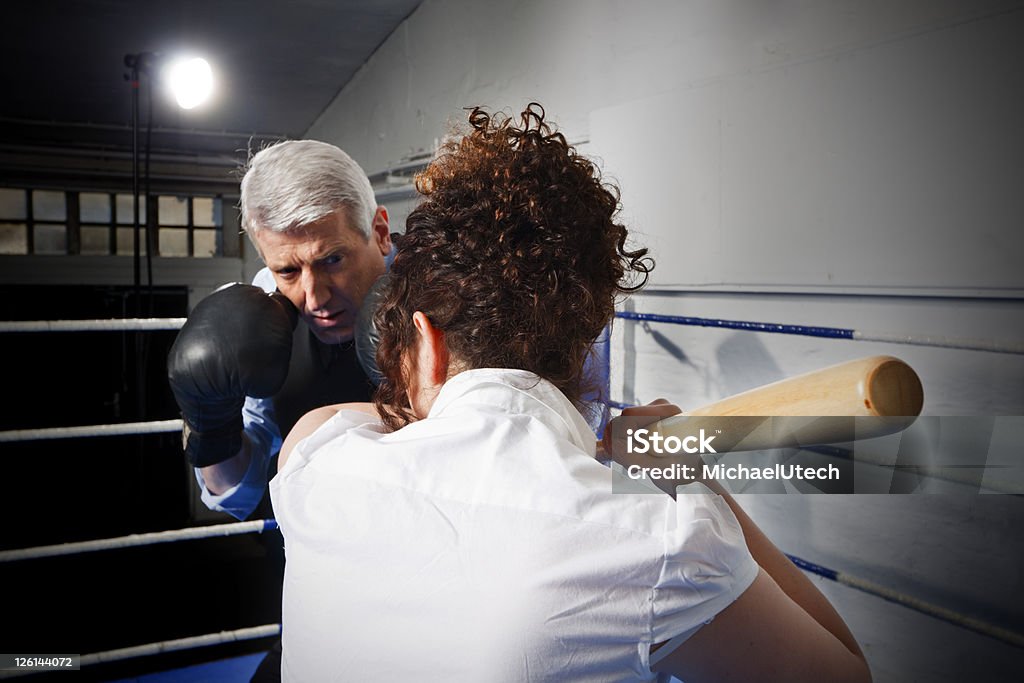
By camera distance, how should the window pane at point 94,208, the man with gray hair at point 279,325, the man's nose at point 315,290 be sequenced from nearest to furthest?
the man with gray hair at point 279,325 → the man's nose at point 315,290 → the window pane at point 94,208

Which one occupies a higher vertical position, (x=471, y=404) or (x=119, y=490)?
(x=471, y=404)

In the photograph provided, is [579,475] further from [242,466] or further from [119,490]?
[119,490]

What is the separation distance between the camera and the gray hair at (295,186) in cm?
143

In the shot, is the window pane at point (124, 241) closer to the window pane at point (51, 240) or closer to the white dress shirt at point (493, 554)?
the window pane at point (51, 240)

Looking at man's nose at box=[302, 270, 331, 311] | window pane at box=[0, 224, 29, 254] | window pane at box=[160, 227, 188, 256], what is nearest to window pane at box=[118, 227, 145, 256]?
window pane at box=[160, 227, 188, 256]

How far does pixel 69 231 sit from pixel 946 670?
6.70 meters

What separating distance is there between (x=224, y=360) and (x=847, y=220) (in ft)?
4.91

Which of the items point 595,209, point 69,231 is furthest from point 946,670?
point 69,231

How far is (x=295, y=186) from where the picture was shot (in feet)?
4.67

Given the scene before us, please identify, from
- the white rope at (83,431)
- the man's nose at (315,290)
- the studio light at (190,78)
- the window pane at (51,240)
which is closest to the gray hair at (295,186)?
the man's nose at (315,290)

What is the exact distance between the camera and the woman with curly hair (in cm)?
54

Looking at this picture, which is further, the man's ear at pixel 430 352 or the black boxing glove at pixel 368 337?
the black boxing glove at pixel 368 337

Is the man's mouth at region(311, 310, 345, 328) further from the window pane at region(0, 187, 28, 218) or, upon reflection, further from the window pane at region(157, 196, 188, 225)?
the window pane at region(0, 187, 28, 218)

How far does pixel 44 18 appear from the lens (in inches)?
146
